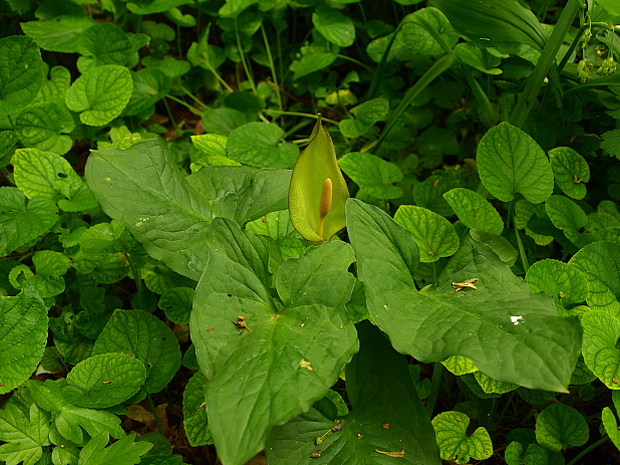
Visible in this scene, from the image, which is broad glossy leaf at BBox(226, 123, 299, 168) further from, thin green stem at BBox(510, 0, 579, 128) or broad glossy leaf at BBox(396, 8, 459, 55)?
thin green stem at BBox(510, 0, 579, 128)

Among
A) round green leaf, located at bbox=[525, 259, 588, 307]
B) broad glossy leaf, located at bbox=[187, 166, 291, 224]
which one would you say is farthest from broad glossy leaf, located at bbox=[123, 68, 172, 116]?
round green leaf, located at bbox=[525, 259, 588, 307]

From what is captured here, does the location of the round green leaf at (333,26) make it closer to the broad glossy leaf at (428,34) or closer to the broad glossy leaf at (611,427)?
the broad glossy leaf at (428,34)

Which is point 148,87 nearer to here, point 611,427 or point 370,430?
point 370,430

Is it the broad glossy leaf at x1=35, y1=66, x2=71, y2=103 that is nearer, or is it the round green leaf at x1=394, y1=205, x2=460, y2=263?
the round green leaf at x1=394, y1=205, x2=460, y2=263

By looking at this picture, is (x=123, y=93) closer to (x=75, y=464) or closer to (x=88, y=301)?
(x=88, y=301)

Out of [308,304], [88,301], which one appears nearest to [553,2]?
[308,304]

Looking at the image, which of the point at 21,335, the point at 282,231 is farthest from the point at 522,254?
the point at 21,335

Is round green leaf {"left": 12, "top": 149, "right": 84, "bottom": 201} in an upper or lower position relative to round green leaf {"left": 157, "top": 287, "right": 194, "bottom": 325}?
upper

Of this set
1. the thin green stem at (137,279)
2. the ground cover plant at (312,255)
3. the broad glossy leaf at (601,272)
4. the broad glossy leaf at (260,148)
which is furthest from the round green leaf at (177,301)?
the broad glossy leaf at (601,272)
